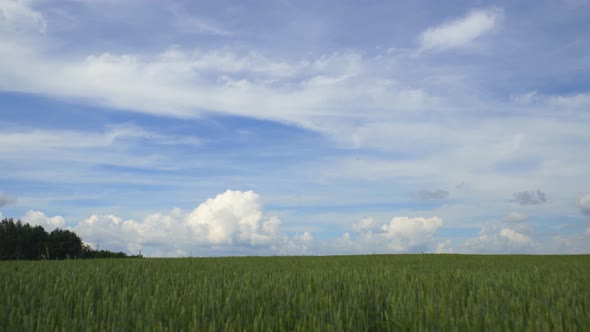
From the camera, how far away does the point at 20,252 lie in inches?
790

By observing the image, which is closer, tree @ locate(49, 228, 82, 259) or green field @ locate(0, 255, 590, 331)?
green field @ locate(0, 255, 590, 331)

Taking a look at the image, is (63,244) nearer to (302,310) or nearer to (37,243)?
(37,243)

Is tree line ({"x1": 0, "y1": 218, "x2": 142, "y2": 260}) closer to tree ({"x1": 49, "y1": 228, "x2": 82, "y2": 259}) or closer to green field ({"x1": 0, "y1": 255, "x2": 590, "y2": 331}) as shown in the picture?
tree ({"x1": 49, "y1": 228, "x2": 82, "y2": 259})

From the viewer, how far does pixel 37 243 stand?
2048 cm

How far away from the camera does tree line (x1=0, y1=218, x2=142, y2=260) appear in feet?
65.5

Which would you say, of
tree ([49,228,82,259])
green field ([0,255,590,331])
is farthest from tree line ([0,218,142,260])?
green field ([0,255,590,331])

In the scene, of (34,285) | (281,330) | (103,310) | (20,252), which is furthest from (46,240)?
(281,330)

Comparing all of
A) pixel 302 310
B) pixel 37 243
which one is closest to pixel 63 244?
pixel 37 243

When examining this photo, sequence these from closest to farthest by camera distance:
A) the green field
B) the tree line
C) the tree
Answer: the green field
the tree line
the tree

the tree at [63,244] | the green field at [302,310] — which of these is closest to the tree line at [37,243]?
the tree at [63,244]

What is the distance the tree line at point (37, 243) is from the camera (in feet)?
65.5

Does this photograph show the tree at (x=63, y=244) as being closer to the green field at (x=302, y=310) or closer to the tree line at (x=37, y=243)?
the tree line at (x=37, y=243)

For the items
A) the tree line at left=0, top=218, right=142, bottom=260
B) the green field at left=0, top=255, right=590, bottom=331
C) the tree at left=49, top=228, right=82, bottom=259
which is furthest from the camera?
the tree at left=49, top=228, right=82, bottom=259

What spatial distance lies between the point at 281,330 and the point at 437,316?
1331 mm
